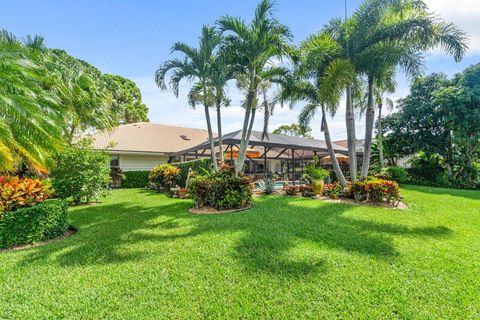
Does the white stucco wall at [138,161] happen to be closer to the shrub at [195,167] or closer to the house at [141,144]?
the house at [141,144]

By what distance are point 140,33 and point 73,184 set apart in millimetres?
7908

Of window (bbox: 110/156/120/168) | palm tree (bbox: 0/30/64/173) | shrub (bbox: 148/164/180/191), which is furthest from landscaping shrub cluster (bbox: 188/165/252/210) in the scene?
window (bbox: 110/156/120/168)

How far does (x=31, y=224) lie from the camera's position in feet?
22.0

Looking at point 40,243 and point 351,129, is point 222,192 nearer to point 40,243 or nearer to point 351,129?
point 40,243

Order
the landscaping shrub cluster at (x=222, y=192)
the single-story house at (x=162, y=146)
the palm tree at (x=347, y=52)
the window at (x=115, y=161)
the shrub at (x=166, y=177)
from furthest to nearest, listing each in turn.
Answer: the window at (x=115, y=161) → the single-story house at (x=162, y=146) → the shrub at (x=166, y=177) → the palm tree at (x=347, y=52) → the landscaping shrub cluster at (x=222, y=192)

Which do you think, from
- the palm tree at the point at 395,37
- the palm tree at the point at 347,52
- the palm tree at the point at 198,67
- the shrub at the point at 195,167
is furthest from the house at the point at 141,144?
the palm tree at the point at 395,37

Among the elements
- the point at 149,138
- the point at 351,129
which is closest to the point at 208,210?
the point at 351,129

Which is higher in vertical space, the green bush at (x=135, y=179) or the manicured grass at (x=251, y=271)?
the green bush at (x=135, y=179)

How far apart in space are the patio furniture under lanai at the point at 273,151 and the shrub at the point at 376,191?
634 centimetres

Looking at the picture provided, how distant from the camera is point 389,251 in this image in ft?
18.2

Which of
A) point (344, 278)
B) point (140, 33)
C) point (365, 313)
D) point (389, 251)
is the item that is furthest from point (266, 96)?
point (365, 313)

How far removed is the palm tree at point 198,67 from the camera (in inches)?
476

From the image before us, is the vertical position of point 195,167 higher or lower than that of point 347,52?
lower

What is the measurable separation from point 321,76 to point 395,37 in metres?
3.49
